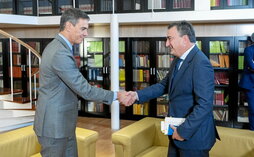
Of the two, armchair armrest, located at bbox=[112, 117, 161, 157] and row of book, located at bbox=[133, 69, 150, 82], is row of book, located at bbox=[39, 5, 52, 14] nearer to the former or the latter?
row of book, located at bbox=[133, 69, 150, 82]

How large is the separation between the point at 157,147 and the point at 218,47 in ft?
10.7

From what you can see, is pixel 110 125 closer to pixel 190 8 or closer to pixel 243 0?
pixel 190 8

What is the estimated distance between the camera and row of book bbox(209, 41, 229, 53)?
251 inches

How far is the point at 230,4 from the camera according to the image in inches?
226

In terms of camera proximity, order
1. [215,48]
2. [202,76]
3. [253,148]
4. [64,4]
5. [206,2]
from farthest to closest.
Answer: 1. [64,4]
2. [215,48]
3. [206,2]
4. [253,148]
5. [202,76]

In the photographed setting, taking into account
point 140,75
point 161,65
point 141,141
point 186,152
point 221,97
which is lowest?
point 141,141

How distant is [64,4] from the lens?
720cm

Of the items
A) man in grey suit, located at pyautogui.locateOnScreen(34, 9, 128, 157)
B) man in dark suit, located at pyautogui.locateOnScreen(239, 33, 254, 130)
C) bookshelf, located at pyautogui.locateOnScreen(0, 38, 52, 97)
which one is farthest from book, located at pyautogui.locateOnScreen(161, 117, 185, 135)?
bookshelf, located at pyautogui.locateOnScreen(0, 38, 52, 97)

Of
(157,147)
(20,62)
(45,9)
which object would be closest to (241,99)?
(157,147)

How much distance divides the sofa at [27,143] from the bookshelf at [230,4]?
343 centimetres

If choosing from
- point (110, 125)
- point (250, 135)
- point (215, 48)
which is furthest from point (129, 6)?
point (250, 135)

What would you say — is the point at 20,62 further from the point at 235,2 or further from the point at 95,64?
the point at 235,2

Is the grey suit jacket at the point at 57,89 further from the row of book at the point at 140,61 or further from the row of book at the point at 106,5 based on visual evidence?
the row of book at the point at 140,61

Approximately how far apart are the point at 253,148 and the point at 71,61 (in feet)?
6.73
